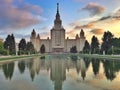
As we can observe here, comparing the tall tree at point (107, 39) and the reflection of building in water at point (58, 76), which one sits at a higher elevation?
the tall tree at point (107, 39)

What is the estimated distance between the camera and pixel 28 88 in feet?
39.8

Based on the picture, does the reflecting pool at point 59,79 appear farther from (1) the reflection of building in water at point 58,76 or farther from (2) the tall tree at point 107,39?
(2) the tall tree at point 107,39

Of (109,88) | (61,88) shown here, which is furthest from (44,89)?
(109,88)

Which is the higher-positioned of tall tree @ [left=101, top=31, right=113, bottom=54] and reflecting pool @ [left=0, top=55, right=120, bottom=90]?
tall tree @ [left=101, top=31, right=113, bottom=54]

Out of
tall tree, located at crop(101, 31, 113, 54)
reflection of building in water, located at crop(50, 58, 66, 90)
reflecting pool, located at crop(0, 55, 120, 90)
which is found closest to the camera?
reflecting pool, located at crop(0, 55, 120, 90)

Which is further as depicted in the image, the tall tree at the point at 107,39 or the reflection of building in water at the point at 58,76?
the tall tree at the point at 107,39

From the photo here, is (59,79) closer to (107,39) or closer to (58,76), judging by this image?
(58,76)

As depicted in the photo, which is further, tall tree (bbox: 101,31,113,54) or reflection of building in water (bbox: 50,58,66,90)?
tall tree (bbox: 101,31,113,54)

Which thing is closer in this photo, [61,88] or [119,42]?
[61,88]

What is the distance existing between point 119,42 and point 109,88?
2909 inches

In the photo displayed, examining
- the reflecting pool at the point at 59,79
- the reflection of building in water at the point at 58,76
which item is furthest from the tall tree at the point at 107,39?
the reflecting pool at the point at 59,79

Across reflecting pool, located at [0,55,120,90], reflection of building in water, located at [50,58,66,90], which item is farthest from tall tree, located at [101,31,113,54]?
reflecting pool, located at [0,55,120,90]

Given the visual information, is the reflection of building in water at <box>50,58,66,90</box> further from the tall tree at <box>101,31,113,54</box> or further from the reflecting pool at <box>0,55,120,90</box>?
the tall tree at <box>101,31,113,54</box>

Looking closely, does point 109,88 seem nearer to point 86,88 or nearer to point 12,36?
point 86,88
